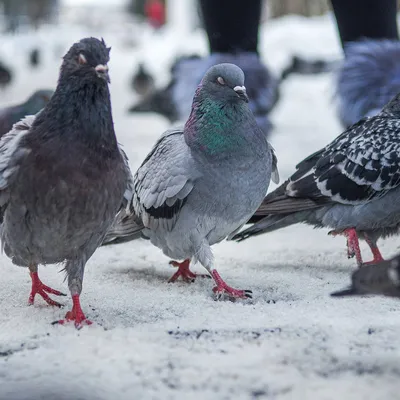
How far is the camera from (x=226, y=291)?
304 centimetres

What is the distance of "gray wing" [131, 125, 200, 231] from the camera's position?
3.09 meters

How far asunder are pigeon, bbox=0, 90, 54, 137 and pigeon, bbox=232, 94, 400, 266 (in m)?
1.87

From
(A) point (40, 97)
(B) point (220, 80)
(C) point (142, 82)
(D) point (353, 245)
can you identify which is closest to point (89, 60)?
A: (B) point (220, 80)

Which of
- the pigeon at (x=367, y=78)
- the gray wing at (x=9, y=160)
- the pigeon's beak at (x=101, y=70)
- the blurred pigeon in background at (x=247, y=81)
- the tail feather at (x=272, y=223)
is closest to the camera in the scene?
the pigeon's beak at (x=101, y=70)

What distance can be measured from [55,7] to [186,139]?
2638 centimetres

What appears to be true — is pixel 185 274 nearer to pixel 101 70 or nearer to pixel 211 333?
pixel 211 333

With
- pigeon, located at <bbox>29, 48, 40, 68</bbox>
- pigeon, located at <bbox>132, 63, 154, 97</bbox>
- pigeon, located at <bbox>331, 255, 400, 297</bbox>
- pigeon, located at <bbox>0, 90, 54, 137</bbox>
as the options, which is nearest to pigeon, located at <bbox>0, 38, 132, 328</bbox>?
pigeon, located at <bbox>331, 255, 400, 297</bbox>

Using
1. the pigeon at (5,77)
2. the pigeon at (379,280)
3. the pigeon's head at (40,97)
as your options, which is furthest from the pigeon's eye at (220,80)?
the pigeon at (5,77)

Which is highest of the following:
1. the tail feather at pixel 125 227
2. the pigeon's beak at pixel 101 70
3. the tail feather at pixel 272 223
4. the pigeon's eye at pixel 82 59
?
the pigeon's eye at pixel 82 59

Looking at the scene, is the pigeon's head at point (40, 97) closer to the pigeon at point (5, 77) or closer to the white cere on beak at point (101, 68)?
the white cere on beak at point (101, 68)

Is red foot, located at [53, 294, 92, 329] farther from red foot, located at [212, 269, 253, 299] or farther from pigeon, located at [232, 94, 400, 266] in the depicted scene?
pigeon, located at [232, 94, 400, 266]

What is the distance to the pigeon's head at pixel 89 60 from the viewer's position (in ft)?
8.20

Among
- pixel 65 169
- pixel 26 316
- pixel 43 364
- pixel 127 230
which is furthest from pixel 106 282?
pixel 43 364

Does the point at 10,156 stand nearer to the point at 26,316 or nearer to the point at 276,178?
the point at 26,316
